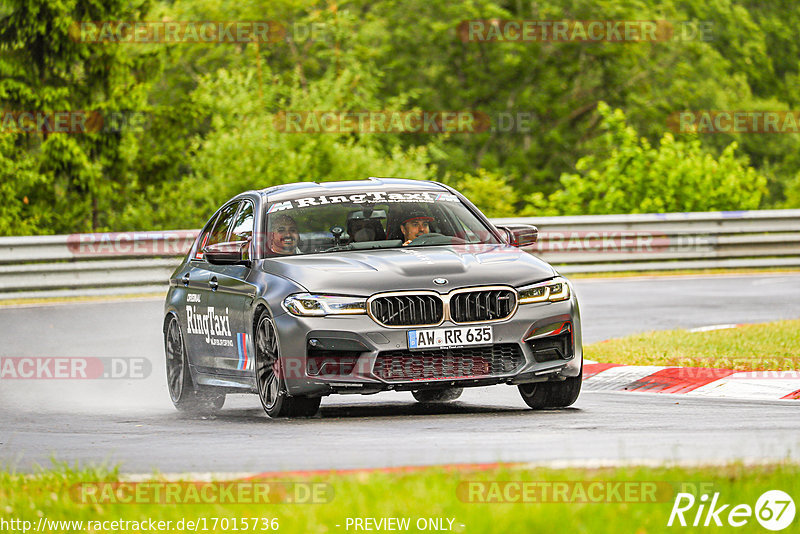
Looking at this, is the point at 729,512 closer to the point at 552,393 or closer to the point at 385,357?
the point at 385,357

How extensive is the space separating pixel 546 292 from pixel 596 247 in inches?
540

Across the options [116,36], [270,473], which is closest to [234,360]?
[270,473]

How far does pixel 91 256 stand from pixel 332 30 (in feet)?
72.8

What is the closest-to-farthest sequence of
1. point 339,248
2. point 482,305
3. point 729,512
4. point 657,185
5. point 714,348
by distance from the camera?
point 729,512 → point 482,305 → point 339,248 → point 714,348 → point 657,185

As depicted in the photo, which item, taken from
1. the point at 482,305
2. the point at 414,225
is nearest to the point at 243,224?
the point at 414,225

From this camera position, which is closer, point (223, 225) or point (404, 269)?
point (404, 269)

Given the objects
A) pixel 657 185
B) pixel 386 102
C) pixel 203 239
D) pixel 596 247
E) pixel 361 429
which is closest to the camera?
pixel 361 429

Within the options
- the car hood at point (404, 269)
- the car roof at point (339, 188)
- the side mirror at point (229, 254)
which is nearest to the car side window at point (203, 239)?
the car roof at point (339, 188)

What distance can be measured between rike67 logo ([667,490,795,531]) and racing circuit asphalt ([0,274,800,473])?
0.97 m

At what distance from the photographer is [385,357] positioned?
9.51m

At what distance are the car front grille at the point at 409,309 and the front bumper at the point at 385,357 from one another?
2.7 inches

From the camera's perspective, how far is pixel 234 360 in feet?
35.0

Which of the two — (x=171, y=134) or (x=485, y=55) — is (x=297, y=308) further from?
(x=485, y=55)

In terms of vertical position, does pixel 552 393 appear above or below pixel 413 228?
below
